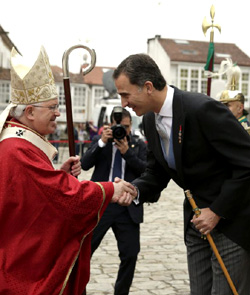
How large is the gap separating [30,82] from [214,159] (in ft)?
4.43

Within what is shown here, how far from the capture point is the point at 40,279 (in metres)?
3.53

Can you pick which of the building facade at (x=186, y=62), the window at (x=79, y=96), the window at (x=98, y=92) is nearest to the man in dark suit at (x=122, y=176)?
the building facade at (x=186, y=62)

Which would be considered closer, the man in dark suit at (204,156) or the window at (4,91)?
the man in dark suit at (204,156)

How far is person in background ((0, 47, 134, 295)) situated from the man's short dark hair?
585 mm

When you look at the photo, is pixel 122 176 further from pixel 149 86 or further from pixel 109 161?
pixel 149 86

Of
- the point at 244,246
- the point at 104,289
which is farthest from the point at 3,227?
the point at 104,289

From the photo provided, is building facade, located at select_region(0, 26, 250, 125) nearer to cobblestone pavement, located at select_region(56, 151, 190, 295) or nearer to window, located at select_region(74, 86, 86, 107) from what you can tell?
window, located at select_region(74, 86, 86, 107)

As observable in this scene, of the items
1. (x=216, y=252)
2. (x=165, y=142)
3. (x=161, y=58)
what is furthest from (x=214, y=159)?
(x=161, y=58)

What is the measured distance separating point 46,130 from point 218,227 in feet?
4.35

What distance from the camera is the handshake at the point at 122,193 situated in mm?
3844

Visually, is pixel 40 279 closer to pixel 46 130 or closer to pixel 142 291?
pixel 46 130

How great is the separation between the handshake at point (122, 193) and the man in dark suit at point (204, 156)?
12.6 inches

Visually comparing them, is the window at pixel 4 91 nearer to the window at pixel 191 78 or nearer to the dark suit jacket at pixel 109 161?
the window at pixel 191 78

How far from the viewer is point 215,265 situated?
3.76 m
